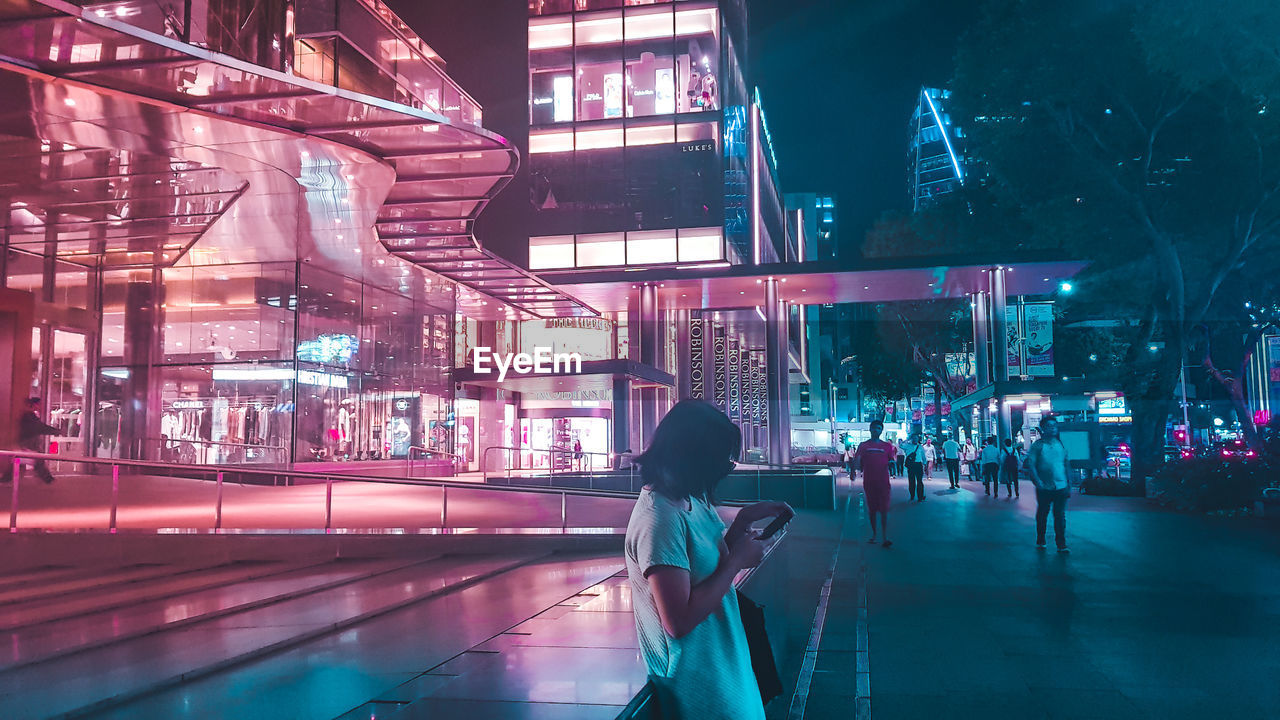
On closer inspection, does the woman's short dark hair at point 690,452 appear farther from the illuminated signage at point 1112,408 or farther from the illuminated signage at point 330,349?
the illuminated signage at point 1112,408

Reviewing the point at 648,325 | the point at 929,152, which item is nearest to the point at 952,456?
the point at 648,325

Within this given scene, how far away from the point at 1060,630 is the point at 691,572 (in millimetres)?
6337

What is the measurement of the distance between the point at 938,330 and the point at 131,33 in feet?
145

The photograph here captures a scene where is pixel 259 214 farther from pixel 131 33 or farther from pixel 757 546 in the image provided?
pixel 757 546

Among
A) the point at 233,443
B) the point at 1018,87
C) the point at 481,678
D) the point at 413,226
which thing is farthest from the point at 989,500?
the point at 481,678

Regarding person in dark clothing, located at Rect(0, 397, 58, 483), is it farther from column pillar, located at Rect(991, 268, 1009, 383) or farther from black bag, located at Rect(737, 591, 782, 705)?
column pillar, located at Rect(991, 268, 1009, 383)

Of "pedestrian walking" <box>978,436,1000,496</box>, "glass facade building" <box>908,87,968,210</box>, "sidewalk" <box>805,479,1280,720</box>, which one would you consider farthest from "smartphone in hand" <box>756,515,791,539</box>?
"glass facade building" <box>908,87,968,210</box>

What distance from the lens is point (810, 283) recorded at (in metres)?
35.7

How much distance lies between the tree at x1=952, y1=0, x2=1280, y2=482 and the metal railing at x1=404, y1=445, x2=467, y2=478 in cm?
1951

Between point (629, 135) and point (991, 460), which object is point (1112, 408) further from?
point (629, 135)

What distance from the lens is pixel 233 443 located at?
22312 millimetres

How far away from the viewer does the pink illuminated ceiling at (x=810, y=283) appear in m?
33.7

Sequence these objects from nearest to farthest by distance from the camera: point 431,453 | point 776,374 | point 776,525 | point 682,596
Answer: point 682,596
point 776,525
point 431,453
point 776,374

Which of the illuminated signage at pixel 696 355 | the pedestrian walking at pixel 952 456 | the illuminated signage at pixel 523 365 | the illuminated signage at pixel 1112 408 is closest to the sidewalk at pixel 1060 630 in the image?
the pedestrian walking at pixel 952 456
